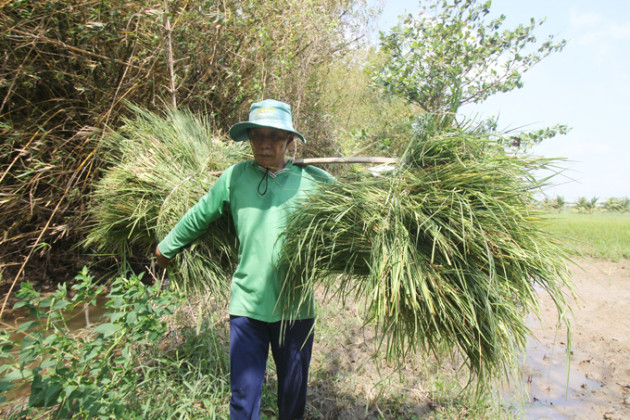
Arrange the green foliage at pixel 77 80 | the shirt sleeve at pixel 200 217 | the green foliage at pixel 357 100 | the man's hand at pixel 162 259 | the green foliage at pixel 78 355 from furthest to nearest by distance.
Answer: the green foliage at pixel 357 100, the green foliage at pixel 77 80, the man's hand at pixel 162 259, the shirt sleeve at pixel 200 217, the green foliage at pixel 78 355

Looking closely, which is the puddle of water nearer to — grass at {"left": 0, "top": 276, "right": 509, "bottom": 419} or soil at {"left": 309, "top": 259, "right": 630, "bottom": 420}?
soil at {"left": 309, "top": 259, "right": 630, "bottom": 420}

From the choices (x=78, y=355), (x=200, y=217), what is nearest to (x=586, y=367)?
(x=200, y=217)

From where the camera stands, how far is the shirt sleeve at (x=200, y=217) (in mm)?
1765

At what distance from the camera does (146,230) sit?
2.32 meters

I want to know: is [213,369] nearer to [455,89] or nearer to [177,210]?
[177,210]

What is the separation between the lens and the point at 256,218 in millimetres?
1681

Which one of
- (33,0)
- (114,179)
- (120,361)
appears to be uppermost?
(33,0)

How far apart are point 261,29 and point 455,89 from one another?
3.39 meters

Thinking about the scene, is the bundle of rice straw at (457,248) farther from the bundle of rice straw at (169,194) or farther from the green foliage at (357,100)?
the green foliage at (357,100)

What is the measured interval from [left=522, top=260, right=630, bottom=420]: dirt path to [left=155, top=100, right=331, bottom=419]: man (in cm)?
159

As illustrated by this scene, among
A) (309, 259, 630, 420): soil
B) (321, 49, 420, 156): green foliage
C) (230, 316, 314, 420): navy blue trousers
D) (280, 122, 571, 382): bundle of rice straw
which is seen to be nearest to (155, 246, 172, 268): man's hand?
(230, 316, 314, 420): navy blue trousers

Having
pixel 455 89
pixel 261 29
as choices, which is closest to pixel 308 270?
pixel 455 89

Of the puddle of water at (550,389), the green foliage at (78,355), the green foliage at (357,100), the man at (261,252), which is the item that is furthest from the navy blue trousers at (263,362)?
the green foliage at (357,100)

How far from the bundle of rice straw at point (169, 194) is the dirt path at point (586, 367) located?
2034 mm
